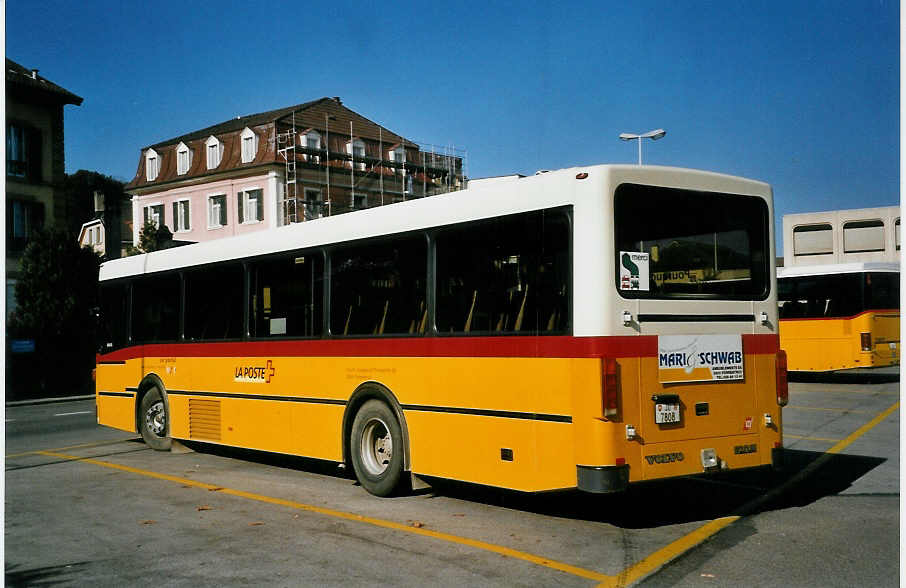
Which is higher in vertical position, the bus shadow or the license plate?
the license plate

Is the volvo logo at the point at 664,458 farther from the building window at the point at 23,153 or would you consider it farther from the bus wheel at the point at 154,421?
the building window at the point at 23,153

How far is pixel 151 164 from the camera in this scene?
58938 millimetres

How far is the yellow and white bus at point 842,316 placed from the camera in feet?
75.4

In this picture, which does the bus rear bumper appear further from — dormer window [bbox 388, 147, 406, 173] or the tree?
dormer window [bbox 388, 147, 406, 173]

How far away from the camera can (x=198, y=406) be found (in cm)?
1220

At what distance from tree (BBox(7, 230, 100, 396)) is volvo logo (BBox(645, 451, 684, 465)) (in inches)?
966

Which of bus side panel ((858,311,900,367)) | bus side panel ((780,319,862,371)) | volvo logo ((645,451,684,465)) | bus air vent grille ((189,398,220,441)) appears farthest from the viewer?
bus side panel ((780,319,862,371))

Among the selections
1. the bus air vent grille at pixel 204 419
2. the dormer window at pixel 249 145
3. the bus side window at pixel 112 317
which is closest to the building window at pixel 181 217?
the dormer window at pixel 249 145

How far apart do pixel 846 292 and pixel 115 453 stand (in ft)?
61.0

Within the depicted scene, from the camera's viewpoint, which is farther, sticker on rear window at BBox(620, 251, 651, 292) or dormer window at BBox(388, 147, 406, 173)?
dormer window at BBox(388, 147, 406, 173)

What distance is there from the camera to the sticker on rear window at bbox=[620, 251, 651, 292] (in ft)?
23.3

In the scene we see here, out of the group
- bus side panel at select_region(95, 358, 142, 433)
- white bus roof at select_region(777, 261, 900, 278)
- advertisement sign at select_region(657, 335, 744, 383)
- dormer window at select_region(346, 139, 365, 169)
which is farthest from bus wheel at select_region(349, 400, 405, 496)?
dormer window at select_region(346, 139, 365, 169)

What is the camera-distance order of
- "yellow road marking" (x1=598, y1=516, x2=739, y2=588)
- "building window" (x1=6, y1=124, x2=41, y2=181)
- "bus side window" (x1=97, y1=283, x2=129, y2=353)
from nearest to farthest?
"yellow road marking" (x1=598, y1=516, x2=739, y2=588) < "bus side window" (x1=97, y1=283, x2=129, y2=353) < "building window" (x1=6, y1=124, x2=41, y2=181)

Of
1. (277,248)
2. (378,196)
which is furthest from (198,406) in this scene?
(378,196)
